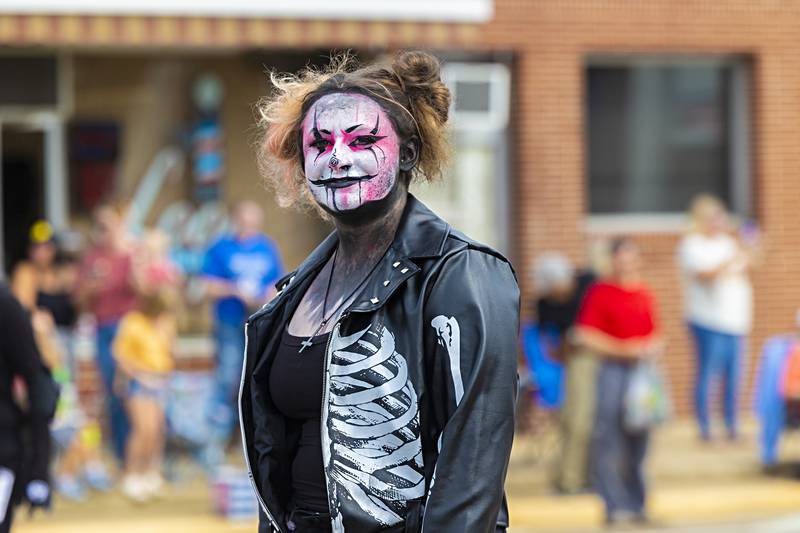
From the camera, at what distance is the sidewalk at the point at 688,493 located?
991 centimetres

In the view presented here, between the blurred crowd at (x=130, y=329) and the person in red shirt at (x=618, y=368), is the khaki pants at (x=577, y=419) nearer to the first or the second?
the person in red shirt at (x=618, y=368)

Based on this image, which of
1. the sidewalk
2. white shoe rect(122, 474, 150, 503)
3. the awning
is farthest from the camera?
the awning

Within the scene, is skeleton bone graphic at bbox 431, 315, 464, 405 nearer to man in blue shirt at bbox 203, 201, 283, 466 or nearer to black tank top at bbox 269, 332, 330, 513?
black tank top at bbox 269, 332, 330, 513

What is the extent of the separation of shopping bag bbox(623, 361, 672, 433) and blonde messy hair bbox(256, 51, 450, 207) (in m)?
6.21

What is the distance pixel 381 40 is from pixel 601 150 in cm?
282

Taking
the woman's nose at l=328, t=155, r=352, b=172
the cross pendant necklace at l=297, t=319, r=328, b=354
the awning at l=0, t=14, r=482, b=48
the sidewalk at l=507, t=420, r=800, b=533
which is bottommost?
the sidewalk at l=507, t=420, r=800, b=533

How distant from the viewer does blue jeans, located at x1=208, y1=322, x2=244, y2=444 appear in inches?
435

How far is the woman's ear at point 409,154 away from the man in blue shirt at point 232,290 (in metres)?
7.62

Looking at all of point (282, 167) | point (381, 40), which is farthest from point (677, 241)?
point (282, 167)

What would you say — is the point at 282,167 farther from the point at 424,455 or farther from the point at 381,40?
the point at 381,40

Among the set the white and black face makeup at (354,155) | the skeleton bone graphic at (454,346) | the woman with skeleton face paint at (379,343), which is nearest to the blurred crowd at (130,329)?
the woman with skeleton face paint at (379,343)

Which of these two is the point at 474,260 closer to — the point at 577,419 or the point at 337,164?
the point at 337,164

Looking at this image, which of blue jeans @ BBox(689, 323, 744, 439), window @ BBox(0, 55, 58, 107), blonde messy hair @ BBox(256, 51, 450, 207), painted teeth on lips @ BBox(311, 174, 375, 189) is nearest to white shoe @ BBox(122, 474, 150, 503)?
window @ BBox(0, 55, 58, 107)

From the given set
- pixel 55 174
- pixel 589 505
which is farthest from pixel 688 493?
pixel 55 174
